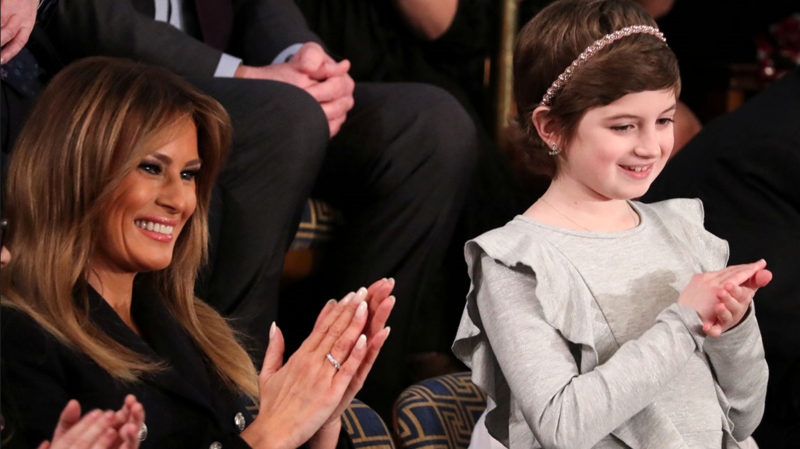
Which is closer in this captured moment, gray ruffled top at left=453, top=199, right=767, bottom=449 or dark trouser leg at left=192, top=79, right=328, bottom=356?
gray ruffled top at left=453, top=199, right=767, bottom=449

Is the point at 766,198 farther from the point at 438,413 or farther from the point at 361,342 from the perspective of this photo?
the point at 361,342

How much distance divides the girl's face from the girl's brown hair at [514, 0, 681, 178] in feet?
0.04

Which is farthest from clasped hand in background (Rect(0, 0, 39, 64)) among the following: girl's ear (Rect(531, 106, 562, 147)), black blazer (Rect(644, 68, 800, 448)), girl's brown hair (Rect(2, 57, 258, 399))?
black blazer (Rect(644, 68, 800, 448))

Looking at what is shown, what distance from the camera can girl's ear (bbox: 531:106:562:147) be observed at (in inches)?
41.7

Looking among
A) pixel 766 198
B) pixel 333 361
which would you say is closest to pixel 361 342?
pixel 333 361

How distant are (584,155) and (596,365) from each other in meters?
0.23

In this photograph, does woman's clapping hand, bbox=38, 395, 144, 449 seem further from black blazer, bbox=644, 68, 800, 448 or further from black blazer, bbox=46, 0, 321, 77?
black blazer, bbox=644, 68, 800, 448

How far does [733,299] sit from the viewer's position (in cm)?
93

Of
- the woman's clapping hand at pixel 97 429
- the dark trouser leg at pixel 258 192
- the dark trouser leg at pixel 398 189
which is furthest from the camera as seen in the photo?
the dark trouser leg at pixel 398 189

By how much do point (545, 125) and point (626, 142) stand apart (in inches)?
3.9

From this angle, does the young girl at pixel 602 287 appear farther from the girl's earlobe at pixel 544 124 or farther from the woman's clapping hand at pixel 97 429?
the woman's clapping hand at pixel 97 429

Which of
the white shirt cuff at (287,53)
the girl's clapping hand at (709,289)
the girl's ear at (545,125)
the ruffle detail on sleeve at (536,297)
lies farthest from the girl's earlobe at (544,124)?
the white shirt cuff at (287,53)

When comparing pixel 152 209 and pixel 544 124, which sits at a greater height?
pixel 544 124

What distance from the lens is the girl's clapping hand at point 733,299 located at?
93 centimetres
